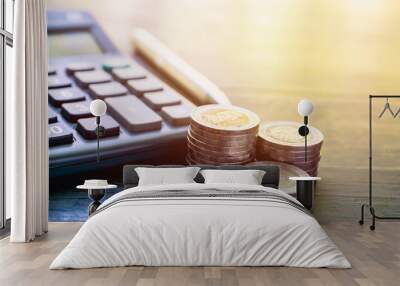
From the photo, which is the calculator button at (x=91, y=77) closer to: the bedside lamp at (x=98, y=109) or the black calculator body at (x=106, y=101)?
the black calculator body at (x=106, y=101)

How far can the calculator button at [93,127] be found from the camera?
20.6 feet

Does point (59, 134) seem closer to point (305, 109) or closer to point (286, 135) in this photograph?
point (286, 135)

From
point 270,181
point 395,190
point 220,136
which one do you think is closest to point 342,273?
point 270,181

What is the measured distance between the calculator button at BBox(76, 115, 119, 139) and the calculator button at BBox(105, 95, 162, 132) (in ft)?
0.36

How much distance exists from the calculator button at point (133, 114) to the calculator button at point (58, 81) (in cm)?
52

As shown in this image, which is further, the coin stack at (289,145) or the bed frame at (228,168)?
the coin stack at (289,145)

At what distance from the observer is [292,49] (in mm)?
6707

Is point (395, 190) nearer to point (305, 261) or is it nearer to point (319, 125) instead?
point (319, 125)

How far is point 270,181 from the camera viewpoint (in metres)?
6.01

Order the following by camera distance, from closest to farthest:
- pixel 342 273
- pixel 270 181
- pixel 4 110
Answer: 1. pixel 342 273
2. pixel 4 110
3. pixel 270 181

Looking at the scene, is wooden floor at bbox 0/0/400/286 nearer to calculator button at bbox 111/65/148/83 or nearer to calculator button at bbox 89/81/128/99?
calculator button at bbox 111/65/148/83

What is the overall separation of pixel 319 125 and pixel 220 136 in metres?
1.25

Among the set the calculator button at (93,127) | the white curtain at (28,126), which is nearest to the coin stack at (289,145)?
the calculator button at (93,127)

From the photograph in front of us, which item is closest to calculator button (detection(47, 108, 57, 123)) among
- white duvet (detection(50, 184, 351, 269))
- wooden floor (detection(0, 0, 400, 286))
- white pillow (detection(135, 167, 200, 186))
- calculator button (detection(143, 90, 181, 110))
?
calculator button (detection(143, 90, 181, 110))
